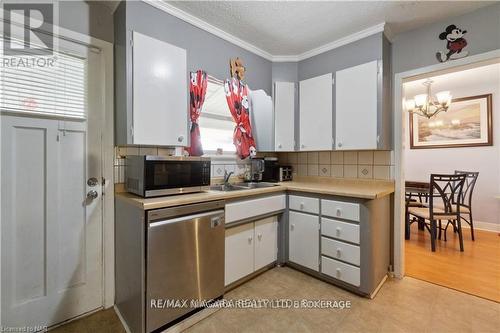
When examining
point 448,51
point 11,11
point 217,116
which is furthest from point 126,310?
point 448,51

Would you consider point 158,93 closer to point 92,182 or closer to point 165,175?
point 165,175

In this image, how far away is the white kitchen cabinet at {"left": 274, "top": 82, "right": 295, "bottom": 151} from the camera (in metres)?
2.81

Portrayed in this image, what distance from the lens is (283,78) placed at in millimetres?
2861

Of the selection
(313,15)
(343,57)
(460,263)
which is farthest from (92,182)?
(460,263)

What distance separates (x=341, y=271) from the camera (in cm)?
207

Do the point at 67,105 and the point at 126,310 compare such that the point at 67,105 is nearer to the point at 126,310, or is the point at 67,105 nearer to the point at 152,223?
the point at 152,223

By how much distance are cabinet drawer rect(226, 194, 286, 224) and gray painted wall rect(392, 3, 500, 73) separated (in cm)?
181

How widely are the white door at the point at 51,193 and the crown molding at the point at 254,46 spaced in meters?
0.72

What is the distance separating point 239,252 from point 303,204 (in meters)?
0.79

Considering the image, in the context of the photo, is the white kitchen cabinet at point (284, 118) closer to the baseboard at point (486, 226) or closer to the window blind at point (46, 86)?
the window blind at point (46, 86)

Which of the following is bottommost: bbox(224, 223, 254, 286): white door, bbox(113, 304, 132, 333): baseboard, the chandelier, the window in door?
bbox(113, 304, 132, 333): baseboard

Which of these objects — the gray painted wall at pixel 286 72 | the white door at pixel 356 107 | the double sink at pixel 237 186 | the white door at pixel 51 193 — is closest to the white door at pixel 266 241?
the double sink at pixel 237 186

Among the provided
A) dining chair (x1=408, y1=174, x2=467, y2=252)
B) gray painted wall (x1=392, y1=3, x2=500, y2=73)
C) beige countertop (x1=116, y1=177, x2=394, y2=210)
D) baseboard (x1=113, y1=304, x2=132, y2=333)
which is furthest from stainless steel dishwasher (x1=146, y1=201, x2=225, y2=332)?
dining chair (x1=408, y1=174, x2=467, y2=252)

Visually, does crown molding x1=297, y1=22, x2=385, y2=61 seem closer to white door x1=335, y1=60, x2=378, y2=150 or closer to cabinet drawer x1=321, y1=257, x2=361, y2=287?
white door x1=335, y1=60, x2=378, y2=150
